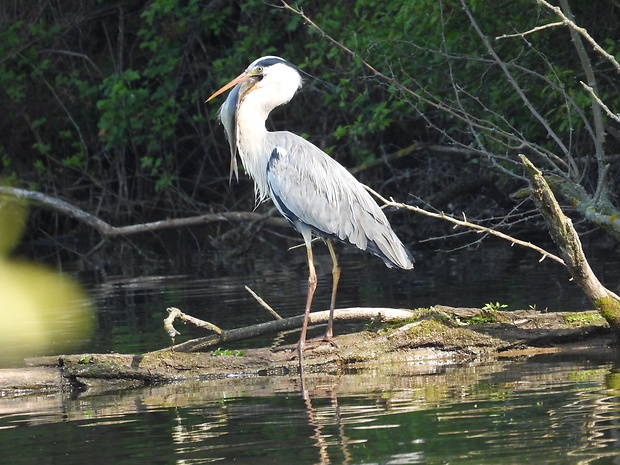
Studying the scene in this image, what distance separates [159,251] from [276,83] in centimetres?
1001

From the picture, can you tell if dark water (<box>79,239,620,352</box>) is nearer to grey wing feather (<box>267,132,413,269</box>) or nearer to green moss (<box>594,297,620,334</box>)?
grey wing feather (<box>267,132,413,269</box>)

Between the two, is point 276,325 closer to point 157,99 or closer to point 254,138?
point 254,138

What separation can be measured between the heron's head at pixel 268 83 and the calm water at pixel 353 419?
242 cm

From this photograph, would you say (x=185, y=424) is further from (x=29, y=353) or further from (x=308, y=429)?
(x=29, y=353)

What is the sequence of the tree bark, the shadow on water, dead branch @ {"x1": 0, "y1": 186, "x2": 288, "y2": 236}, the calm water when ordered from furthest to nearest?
1. dead branch @ {"x1": 0, "y1": 186, "x2": 288, "y2": 236}
2. the shadow on water
3. the tree bark
4. the calm water

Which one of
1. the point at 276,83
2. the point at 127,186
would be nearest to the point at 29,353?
the point at 276,83

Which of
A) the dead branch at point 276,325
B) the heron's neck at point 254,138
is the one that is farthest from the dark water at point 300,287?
the heron's neck at point 254,138

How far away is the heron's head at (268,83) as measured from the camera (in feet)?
25.6

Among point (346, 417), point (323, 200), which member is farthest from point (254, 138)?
point (346, 417)

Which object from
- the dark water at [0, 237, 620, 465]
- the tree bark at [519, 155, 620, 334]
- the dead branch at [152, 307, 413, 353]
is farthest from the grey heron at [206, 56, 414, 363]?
A: the tree bark at [519, 155, 620, 334]

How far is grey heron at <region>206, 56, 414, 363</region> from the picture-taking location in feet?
23.8

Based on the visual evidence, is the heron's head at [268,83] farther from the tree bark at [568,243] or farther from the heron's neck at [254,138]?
the tree bark at [568,243]

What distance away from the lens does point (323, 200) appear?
738 centimetres

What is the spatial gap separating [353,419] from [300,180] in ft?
9.41
